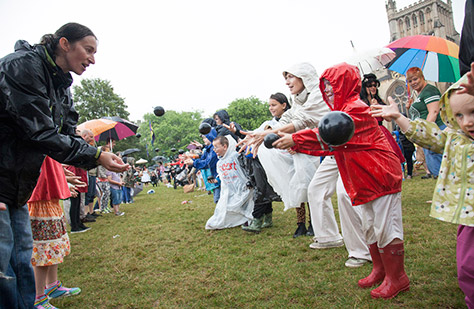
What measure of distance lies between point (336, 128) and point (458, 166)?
104 cm

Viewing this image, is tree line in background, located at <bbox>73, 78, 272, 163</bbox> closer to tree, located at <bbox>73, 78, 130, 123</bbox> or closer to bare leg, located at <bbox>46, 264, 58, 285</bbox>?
tree, located at <bbox>73, 78, 130, 123</bbox>

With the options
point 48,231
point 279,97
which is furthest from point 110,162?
point 279,97

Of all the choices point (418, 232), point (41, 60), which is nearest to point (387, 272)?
point (418, 232)

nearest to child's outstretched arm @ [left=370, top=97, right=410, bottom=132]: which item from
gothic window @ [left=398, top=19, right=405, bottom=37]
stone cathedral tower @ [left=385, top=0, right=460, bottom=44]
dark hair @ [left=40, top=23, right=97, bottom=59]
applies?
dark hair @ [left=40, top=23, right=97, bottom=59]

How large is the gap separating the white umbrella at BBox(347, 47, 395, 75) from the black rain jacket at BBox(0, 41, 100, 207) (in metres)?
5.70

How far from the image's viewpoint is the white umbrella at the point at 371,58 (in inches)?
247

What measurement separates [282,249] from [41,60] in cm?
368

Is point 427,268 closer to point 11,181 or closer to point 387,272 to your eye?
point 387,272

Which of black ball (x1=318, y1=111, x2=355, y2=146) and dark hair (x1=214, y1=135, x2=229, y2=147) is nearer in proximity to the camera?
black ball (x1=318, y1=111, x2=355, y2=146)

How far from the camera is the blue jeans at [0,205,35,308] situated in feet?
6.42

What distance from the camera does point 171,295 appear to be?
3283mm

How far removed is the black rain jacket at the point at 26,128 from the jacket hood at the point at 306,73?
306 centimetres

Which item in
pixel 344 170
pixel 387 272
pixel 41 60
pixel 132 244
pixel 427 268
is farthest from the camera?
pixel 132 244

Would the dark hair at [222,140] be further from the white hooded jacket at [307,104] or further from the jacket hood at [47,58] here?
the jacket hood at [47,58]
